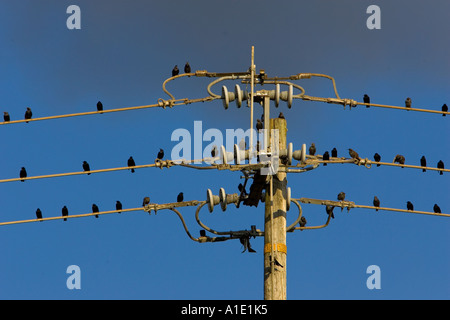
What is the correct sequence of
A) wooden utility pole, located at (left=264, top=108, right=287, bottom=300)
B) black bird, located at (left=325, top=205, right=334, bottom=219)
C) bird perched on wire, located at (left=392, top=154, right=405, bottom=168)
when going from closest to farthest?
wooden utility pole, located at (left=264, top=108, right=287, bottom=300)
black bird, located at (left=325, top=205, right=334, bottom=219)
bird perched on wire, located at (left=392, top=154, right=405, bottom=168)

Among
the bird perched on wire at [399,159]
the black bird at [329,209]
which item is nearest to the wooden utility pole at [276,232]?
the black bird at [329,209]

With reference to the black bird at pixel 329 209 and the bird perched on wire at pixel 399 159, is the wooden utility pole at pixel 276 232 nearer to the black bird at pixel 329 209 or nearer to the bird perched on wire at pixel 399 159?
the black bird at pixel 329 209

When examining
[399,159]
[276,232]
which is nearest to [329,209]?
[276,232]

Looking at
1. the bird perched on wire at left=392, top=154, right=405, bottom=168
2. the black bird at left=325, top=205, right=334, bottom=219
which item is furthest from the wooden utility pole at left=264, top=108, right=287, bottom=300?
the bird perched on wire at left=392, top=154, right=405, bottom=168

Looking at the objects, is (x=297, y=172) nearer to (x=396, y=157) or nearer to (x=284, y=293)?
(x=284, y=293)

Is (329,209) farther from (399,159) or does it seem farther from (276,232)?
(399,159)

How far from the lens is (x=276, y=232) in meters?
27.9

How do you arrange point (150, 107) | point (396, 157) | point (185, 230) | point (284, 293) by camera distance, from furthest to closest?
point (396, 157)
point (150, 107)
point (185, 230)
point (284, 293)

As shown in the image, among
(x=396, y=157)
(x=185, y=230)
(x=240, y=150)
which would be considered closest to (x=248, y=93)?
(x=240, y=150)

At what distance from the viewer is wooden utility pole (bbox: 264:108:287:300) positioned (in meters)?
27.4

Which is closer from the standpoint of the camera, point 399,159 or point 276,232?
point 276,232

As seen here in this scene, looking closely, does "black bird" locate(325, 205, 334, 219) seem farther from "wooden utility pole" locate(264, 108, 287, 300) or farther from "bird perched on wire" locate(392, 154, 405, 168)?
"bird perched on wire" locate(392, 154, 405, 168)

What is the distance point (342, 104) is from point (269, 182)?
388 cm

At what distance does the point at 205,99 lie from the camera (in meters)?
30.6
